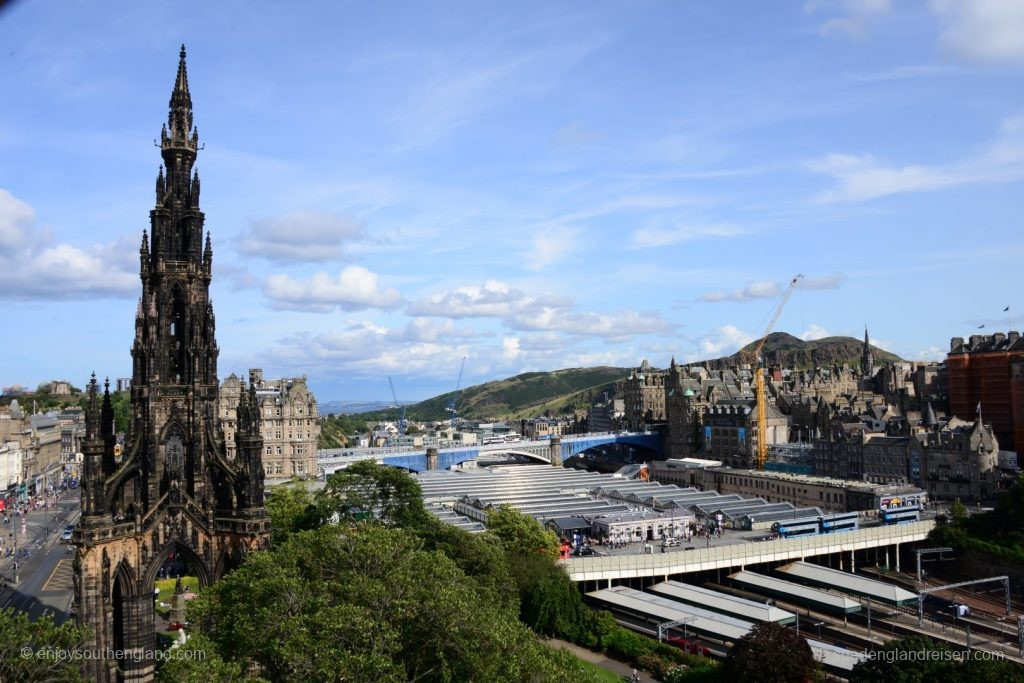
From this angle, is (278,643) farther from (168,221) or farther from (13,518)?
(13,518)

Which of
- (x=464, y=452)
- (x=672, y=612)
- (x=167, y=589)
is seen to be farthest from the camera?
(x=464, y=452)

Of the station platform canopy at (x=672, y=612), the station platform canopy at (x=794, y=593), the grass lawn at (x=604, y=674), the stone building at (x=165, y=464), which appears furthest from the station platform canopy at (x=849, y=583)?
the stone building at (x=165, y=464)

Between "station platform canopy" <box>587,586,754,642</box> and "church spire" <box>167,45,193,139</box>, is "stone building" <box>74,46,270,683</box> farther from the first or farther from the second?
"station platform canopy" <box>587,586,754,642</box>

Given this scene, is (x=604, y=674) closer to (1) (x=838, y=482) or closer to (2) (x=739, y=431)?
(1) (x=838, y=482)

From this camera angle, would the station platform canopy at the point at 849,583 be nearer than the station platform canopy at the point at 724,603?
No

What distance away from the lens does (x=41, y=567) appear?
8862 cm

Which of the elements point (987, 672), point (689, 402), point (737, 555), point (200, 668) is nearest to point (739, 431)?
point (689, 402)

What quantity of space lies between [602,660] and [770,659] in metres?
15.1

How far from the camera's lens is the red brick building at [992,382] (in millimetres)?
130375

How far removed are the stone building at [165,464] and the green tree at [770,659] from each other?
99.3 feet

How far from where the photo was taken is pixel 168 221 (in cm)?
4456

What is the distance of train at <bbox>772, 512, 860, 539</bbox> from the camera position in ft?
332

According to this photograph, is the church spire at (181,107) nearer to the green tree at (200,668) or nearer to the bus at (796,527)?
the green tree at (200,668)

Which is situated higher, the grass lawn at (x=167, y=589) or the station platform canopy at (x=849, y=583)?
the grass lawn at (x=167, y=589)
